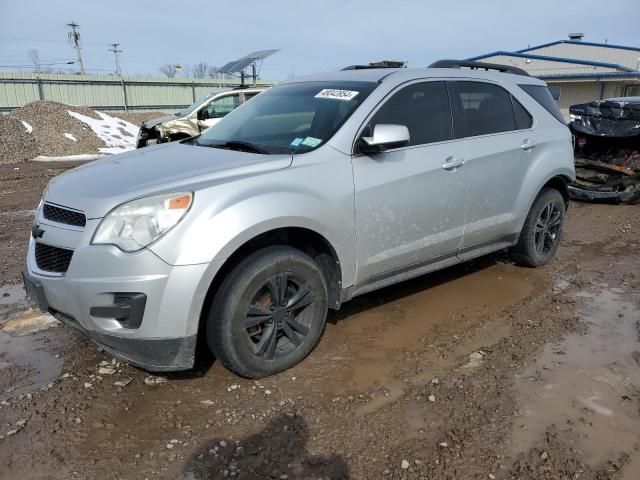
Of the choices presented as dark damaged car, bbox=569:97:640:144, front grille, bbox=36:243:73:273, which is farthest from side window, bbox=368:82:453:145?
dark damaged car, bbox=569:97:640:144

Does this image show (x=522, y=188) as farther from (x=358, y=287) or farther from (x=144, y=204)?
Answer: (x=144, y=204)

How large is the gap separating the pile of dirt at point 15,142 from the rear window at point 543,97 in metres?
13.4

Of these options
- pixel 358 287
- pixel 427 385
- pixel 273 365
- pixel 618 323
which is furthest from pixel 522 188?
pixel 273 365

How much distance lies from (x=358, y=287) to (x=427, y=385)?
2.64 feet

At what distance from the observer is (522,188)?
4613 mm

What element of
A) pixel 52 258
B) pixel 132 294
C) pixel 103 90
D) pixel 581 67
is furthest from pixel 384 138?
pixel 581 67

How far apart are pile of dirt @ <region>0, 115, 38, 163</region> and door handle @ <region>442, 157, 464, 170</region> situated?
13478 millimetres

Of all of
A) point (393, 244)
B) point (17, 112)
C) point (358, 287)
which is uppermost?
point (17, 112)

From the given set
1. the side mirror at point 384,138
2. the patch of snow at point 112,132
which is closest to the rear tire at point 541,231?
the side mirror at point 384,138

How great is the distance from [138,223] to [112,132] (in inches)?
714

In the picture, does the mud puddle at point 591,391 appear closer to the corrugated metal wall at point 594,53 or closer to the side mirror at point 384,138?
the side mirror at point 384,138

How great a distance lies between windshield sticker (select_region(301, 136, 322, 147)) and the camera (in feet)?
11.1

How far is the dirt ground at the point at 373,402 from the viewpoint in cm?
250

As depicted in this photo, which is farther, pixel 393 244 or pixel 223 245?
pixel 393 244
